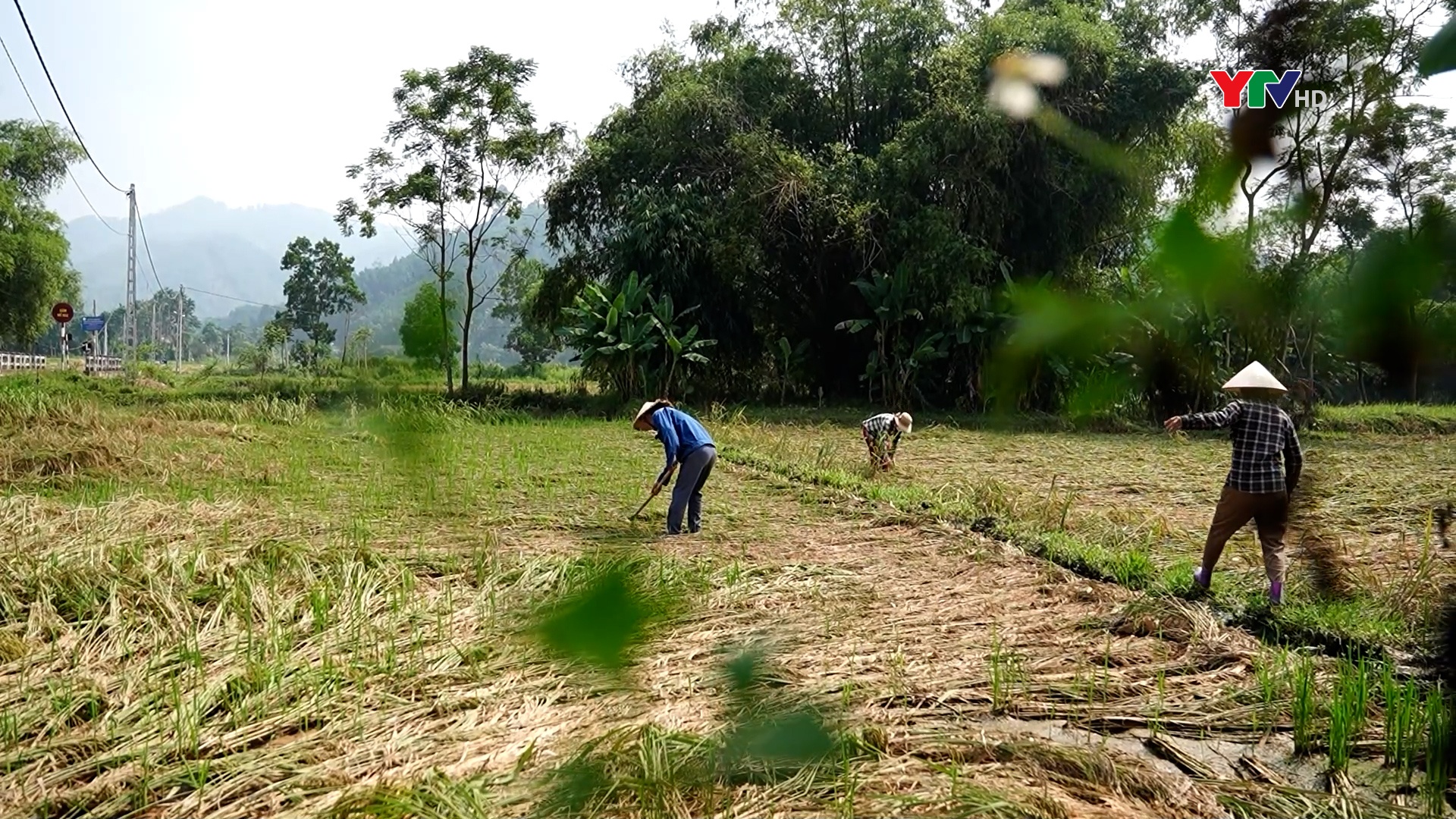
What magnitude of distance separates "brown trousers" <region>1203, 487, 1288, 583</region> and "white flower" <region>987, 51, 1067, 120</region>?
120 inches

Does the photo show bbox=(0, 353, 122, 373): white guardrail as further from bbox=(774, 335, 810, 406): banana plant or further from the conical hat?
the conical hat

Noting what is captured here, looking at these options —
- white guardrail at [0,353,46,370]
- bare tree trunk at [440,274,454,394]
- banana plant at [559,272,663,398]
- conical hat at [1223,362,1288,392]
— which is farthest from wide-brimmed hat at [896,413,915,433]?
white guardrail at [0,353,46,370]

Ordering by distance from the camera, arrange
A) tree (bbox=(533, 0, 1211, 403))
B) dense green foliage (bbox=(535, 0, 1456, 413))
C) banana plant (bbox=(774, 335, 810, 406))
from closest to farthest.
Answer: dense green foliage (bbox=(535, 0, 1456, 413)) < tree (bbox=(533, 0, 1211, 403)) < banana plant (bbox=(774, 335, 810, 406))

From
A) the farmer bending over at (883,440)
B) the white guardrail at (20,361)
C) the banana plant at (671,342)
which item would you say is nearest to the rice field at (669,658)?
the farmer bending over at (883,440)

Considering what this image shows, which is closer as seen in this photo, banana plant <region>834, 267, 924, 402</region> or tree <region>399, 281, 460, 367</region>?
tree <region>399, 281, 460, 367</region>

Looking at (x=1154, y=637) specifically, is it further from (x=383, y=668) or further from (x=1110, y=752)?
(x=383, y=668)

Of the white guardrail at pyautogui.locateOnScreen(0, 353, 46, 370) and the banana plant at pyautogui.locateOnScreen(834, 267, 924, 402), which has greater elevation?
the banana plant at pyautogui.locateOnScreen(834, 267, 924, 402)

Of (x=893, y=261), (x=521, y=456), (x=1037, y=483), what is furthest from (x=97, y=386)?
(x=1037, y=483)

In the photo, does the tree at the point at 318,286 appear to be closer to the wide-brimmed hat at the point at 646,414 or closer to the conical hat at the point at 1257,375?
the conical hat at the point at 1257,375

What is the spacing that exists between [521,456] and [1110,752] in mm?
5718

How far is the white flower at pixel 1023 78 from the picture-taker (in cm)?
50

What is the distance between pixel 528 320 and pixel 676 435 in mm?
12029

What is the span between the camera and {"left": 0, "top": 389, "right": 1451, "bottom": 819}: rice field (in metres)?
0.49

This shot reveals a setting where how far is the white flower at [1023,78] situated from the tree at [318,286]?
17.2 inches
